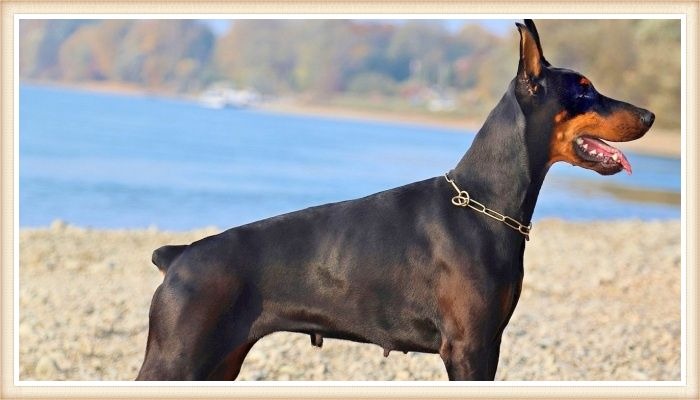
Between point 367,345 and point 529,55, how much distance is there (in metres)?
3.88

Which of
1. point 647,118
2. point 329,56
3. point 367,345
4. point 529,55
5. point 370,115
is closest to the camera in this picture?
point 529,55

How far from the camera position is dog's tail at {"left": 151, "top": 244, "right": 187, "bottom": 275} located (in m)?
4.73

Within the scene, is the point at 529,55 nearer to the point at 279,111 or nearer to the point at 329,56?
the point at 329,56

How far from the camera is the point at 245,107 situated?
165 ft

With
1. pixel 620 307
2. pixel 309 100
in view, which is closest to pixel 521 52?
pixel 620 307

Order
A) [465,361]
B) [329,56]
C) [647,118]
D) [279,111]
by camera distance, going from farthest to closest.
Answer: [279,111], [329,56], [647,118], [465,361]

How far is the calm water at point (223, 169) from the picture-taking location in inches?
733

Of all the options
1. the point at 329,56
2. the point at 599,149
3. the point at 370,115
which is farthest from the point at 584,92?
the point at 329,56

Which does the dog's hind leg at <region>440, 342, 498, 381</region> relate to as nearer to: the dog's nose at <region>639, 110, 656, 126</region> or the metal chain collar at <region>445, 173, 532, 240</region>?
the metal chain collar at <region>445, 173, 532, 240</region>

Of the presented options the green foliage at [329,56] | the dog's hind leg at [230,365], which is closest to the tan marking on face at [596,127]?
the dog's hind leg at [230,365]

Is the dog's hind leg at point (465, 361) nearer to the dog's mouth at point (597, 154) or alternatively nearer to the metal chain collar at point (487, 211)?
the metal chain collar at point (487, 211)

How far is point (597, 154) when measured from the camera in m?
4.73

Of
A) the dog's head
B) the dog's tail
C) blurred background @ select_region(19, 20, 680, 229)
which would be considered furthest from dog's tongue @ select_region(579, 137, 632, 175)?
blurred background @ select_region(19, 20, 680, 229)

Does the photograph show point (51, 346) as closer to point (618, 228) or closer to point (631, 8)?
point (631, 8)
